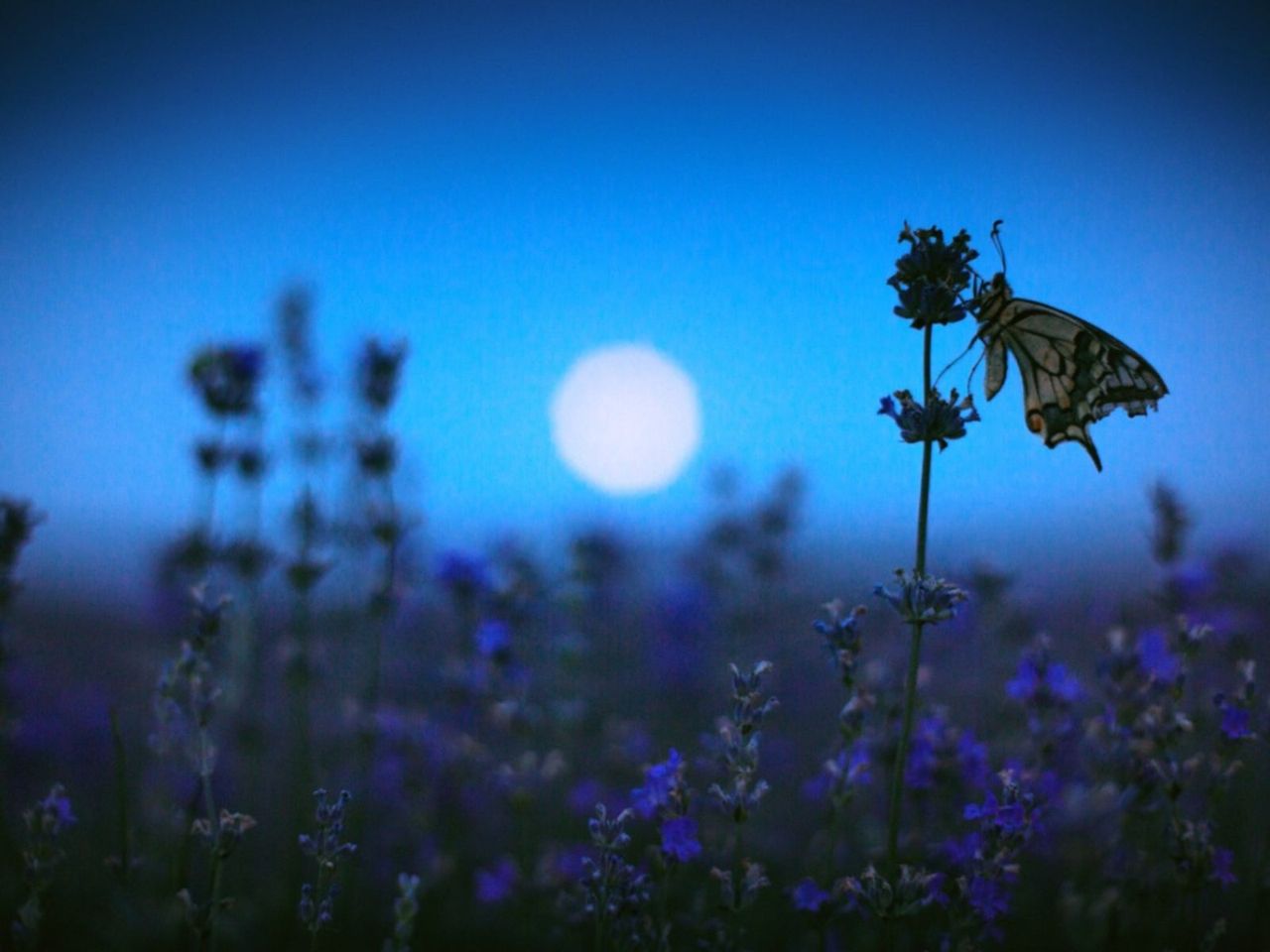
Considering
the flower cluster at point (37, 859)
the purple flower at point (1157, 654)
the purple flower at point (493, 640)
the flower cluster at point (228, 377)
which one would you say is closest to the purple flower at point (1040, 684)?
the purple flower at point (1157, 654)

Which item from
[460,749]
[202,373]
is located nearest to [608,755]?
[460,749]

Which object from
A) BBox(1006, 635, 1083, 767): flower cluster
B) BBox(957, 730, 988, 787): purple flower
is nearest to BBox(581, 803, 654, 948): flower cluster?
BBox(957, 730, 988, 787): purple flower

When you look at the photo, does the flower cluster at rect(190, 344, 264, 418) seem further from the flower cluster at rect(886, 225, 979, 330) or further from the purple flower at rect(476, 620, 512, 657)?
the flower cluster at rect(886, 225, 979, 330)

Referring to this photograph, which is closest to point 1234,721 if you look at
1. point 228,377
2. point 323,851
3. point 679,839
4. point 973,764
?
point 973,764

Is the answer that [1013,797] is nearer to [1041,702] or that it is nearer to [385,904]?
[1041,702]

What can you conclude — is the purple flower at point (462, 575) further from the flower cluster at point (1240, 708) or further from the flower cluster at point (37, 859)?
the flower cluster at point (1240, 708)

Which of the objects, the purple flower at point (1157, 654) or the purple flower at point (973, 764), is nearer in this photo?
the purple flower at point (973, 764)
